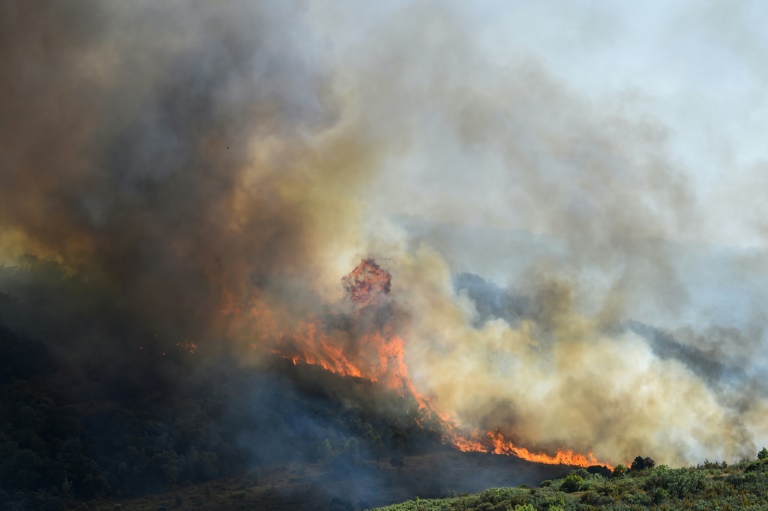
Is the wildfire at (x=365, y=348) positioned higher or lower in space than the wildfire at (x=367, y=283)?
lower

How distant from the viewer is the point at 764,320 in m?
75.8

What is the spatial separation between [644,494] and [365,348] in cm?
3133

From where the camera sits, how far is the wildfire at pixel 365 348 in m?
57.8

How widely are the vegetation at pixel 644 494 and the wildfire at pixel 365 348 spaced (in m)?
15.1

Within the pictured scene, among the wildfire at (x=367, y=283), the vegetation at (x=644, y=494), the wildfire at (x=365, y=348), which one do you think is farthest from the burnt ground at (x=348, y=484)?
the wildfire at (x=367, y=283)

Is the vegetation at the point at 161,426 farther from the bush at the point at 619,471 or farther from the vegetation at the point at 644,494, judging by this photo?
the bush at the point at 619,471

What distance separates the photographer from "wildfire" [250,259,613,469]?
190 ft

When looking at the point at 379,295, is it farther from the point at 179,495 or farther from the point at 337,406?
the point at 179,495

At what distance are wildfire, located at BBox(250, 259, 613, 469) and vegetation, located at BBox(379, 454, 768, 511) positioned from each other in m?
15.1

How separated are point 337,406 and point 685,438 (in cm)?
3030

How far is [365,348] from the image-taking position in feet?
204

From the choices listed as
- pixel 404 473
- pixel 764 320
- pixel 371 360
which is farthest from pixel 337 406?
pixel 764 320

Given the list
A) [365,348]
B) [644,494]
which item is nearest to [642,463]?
[644,494]

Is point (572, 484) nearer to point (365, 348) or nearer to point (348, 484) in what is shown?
point (348, 484)
